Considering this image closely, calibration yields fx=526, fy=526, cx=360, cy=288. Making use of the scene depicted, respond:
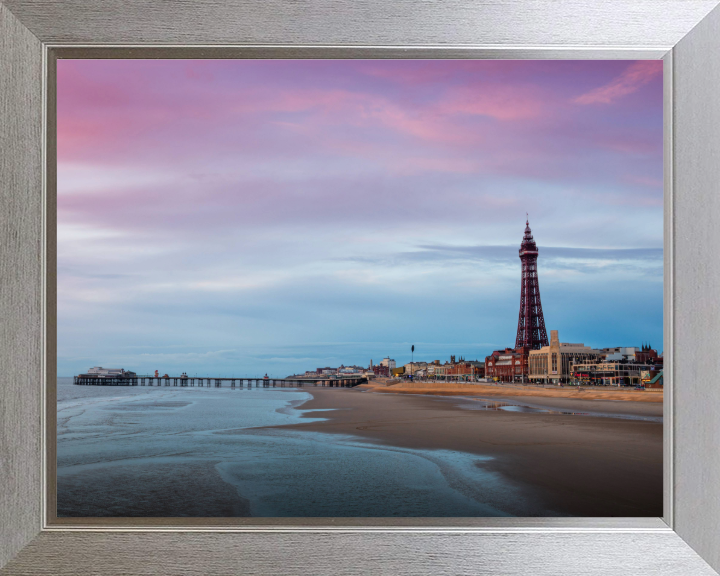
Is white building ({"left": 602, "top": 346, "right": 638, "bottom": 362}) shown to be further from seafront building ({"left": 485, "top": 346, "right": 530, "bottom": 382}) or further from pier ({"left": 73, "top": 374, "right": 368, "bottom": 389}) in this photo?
pier ({"left": 73, "top": 374, "right": 368, "bottom": 389})

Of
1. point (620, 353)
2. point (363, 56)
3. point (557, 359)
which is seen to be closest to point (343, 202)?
point (557, 359)

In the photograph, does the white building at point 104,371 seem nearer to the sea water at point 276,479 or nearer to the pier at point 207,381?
the pier at point 207,381

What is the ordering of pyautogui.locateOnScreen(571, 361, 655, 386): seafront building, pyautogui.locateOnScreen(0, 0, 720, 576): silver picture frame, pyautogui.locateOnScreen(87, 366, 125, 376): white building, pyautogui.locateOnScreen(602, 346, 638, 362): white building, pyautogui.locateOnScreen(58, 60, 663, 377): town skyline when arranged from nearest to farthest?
pyautogui.locateOnScreen(0, 0, 720, 576): silver picture frame, pyautogui.locateOnScreen(571, 361, 655, 386): seafront building, pyautogui.locateOnScreen(602, 346, 638, 362): white building, pyautogui.locateOnScreen(58, 60, 663, 377): town skyline, pyautogui.locateOnScreen(87, 366, 125, 376): white building

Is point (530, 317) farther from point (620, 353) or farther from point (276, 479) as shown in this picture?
point (276, 479)

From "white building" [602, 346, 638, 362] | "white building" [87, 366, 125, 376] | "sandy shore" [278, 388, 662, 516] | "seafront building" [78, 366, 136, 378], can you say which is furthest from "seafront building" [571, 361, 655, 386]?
"white building" [87, 366, 125, 376]

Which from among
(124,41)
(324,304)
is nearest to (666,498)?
(124,41)

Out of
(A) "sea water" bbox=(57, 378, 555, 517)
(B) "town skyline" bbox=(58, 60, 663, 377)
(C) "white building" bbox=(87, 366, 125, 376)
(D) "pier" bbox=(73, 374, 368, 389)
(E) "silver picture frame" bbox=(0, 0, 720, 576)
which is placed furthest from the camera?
(C) "white building" bbox=(87, 366, 125, 376)

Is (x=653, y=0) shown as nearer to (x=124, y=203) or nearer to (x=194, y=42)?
(x=194, y=42)
